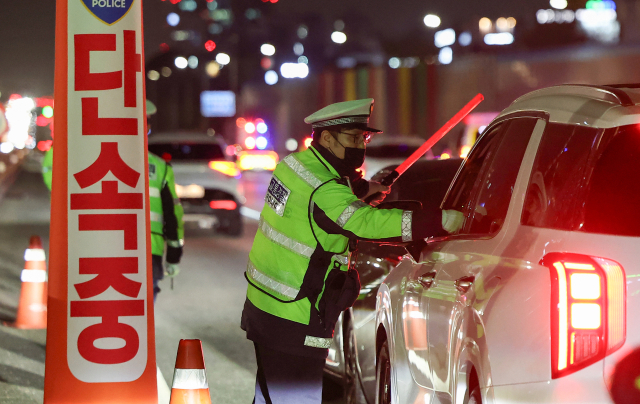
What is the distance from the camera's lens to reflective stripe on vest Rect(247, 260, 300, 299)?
14.1ft

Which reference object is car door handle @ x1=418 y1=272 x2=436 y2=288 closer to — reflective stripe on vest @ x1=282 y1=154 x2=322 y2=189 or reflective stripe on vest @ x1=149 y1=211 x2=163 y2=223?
reflective stripe on vest @ x1=282 y1=154 x2=322 y2=189

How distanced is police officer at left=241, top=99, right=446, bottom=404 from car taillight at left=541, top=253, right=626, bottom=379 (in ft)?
4.41

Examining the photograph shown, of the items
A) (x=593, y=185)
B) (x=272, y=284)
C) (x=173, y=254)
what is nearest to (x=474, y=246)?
(x=593, y=185)

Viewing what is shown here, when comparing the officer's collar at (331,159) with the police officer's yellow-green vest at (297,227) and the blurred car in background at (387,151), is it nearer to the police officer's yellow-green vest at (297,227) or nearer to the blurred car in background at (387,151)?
the police officer's yellow-green vest at (297,227)

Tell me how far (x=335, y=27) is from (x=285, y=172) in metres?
125

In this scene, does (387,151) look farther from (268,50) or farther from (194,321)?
(268,50)

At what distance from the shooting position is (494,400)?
3.06 m

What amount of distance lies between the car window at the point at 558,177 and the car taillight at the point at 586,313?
0.23 metres

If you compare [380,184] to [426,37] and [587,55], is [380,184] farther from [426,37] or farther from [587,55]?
[426,37]

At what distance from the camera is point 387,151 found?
23391 millimetres

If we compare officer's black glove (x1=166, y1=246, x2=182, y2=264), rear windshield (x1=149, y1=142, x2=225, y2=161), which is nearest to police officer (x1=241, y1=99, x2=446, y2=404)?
officer's black glove (x1=166, y1=246, x2=182, y2=264)

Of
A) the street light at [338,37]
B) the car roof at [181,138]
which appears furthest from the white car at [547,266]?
the street light at [338,37]

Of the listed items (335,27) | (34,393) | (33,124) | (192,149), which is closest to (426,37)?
(335,27)

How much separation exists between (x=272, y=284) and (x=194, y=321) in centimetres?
616
